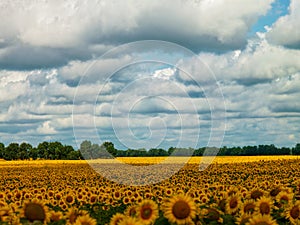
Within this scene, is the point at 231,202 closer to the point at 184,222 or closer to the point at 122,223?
the point at 184,222

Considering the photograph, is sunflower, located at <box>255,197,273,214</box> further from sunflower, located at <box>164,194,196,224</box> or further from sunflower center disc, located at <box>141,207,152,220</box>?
sunflower center disc, located at <box>141,207,152,220</box>

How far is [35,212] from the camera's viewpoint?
22.2 feet

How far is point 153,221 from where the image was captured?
617cm

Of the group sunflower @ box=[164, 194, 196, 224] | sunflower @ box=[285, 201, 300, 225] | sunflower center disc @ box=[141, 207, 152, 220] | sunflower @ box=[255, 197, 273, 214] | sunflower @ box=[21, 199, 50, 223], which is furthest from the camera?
sunflower @ box=[285, 201, 300, 225]

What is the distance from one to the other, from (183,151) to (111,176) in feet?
20.8

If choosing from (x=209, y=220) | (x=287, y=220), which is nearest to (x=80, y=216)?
(x=209, y=220)

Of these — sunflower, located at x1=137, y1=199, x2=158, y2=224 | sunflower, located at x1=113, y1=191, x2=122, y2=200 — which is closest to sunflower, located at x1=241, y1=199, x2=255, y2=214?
sunflower, located at x1=137, y1=199, x2=158, y2=224

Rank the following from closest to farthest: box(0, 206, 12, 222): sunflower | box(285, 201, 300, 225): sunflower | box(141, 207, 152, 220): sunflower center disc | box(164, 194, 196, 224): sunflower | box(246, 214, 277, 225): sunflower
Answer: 1. box(246, 214, 277, 225): sunflower
2. box(164, 194, 196, 224): sunflower
3. box(141, 207, 152, 220): sunflower center disc
4. box(0, 206, 12, 222): sunflower
5. box(285, 201, 300, 225): sunflower

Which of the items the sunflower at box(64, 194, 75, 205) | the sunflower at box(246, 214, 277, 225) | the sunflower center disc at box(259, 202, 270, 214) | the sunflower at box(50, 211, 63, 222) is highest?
the sunflower center disc at box(259, 202, 270, 214)

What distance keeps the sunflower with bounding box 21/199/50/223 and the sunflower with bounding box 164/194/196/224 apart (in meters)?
1.58

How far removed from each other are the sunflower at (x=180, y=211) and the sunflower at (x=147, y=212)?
0.17 metres

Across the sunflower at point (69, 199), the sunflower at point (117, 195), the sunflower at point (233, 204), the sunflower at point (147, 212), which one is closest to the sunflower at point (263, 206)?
the sunflower at point (233, 204)

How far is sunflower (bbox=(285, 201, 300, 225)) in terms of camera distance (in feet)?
23.5

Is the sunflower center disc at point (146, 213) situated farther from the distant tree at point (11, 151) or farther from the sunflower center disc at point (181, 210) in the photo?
the distant tree at point (11, 151)
